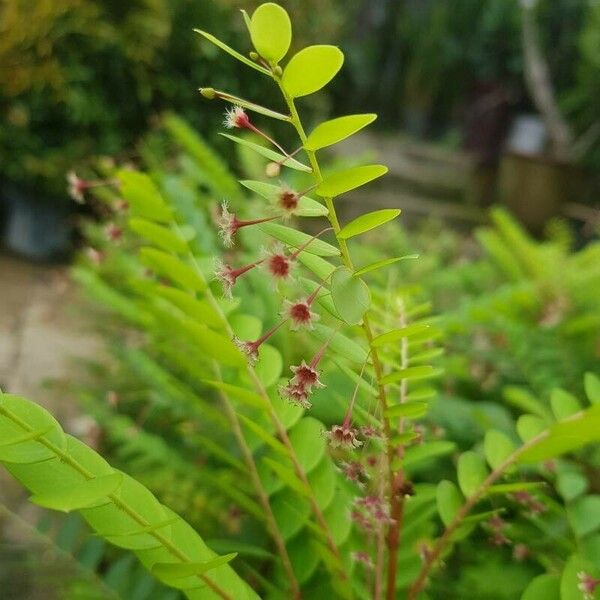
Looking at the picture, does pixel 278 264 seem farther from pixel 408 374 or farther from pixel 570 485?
pixel 570 485

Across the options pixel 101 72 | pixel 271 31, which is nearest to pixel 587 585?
pixel 271 31

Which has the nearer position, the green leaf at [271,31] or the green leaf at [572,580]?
the green leaf at [271,31]

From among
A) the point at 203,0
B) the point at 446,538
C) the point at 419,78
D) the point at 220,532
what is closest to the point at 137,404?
the point at 220,532

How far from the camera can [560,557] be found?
0.59 metres

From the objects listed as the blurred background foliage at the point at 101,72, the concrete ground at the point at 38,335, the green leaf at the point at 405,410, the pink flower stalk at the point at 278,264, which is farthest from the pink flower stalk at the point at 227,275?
the blurred background foliage at the point at 101,72

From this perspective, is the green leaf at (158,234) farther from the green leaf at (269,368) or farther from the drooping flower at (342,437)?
the drooping flower at (342,437)

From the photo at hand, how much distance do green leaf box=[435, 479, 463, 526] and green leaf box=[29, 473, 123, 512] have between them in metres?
0.24

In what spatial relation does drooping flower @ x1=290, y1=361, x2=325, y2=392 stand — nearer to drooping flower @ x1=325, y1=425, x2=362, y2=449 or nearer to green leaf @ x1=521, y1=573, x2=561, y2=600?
drooping flower @ x1=325, y1=425, x2=362, y2=449

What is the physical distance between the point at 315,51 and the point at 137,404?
990mm

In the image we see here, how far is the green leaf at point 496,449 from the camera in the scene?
49cm

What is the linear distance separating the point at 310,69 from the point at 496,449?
0.29m

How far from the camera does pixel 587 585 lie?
1.38 feet

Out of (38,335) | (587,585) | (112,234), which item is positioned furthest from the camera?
(38,335)

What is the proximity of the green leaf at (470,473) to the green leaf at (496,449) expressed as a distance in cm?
1
